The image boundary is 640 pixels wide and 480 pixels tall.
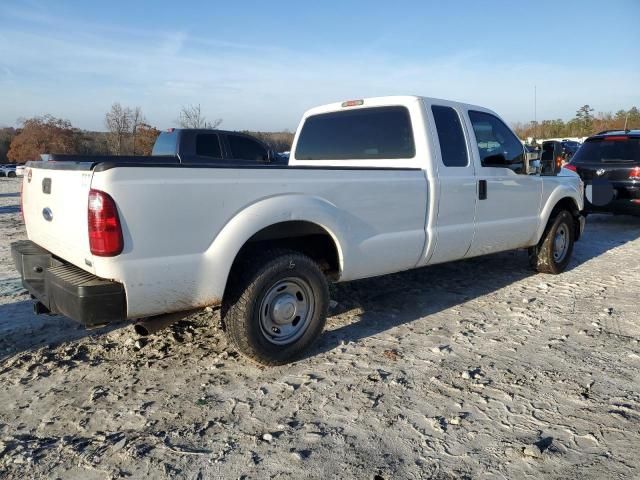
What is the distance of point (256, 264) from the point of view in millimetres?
3355

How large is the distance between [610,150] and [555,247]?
4.05 m

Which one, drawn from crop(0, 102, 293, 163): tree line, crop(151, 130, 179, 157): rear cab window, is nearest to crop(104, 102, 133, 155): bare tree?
crop(0, 102, 293, 163): tree line

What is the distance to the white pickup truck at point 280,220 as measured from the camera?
2.81 meters

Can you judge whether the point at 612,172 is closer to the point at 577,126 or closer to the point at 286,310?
the point at 286,310

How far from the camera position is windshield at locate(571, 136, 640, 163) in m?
8.75

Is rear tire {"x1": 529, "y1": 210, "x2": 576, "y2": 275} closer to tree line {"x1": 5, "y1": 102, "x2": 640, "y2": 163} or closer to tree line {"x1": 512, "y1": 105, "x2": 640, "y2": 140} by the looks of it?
tree line {"x1": 5, "y1": 102, "x2": 640, "y2": 163}

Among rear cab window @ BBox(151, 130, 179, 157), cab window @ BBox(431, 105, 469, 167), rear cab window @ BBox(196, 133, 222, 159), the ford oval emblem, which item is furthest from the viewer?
rear cab window @ BBox(196, 133, 222, 159)

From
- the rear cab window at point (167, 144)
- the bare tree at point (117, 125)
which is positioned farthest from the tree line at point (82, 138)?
the rear cab window at point (167, 144)

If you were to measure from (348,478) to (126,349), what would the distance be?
7.09ft

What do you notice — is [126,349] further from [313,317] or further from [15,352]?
[313,317]

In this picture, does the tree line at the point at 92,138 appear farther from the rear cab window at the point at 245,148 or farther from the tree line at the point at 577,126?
the rear cab window at the point at 245,148

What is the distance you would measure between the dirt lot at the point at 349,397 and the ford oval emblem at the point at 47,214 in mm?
1043

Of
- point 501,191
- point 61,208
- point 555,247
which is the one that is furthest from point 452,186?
point 61,208

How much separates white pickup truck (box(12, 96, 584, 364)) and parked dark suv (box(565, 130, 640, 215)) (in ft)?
13.8
